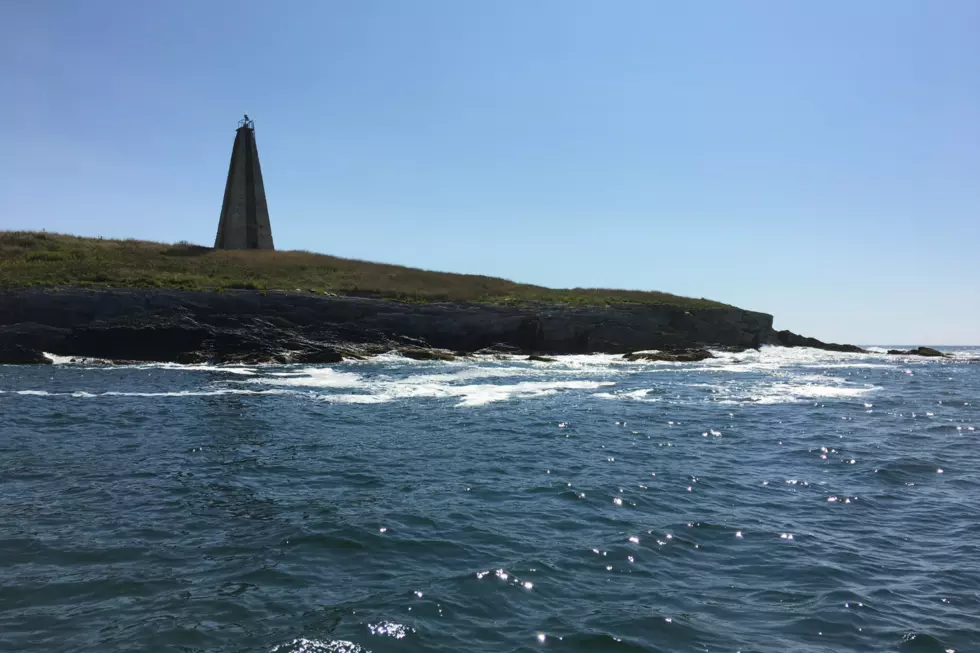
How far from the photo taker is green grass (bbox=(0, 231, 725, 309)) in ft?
169

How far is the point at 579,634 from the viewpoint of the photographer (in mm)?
6637

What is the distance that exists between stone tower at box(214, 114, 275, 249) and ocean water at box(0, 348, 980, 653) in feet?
190

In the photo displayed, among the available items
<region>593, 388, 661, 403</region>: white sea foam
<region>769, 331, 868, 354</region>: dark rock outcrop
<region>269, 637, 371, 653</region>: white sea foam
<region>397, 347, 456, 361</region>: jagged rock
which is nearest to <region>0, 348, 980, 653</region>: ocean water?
<region>269, 637, 371, 653</region>: white sea foam

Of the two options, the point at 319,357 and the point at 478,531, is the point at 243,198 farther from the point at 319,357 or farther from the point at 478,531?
the point at 478,531

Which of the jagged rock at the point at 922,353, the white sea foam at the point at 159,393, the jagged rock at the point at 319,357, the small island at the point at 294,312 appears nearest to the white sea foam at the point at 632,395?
the white sea foam at the point at 159,393

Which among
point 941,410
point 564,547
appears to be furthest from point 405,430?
point 941,410

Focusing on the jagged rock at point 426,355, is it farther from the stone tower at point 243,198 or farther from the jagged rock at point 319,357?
the stone tower at point 243,198

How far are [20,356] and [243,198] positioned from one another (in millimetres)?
42639

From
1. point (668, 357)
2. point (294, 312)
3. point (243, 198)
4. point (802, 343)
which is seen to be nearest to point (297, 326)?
point (294, 312)

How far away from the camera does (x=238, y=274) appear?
198ft

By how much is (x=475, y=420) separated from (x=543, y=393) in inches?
331

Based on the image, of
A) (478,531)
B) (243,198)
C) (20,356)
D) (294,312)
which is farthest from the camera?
(243,198)

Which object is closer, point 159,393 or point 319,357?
point 159,393

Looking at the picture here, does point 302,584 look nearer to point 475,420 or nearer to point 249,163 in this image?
point 475,420
